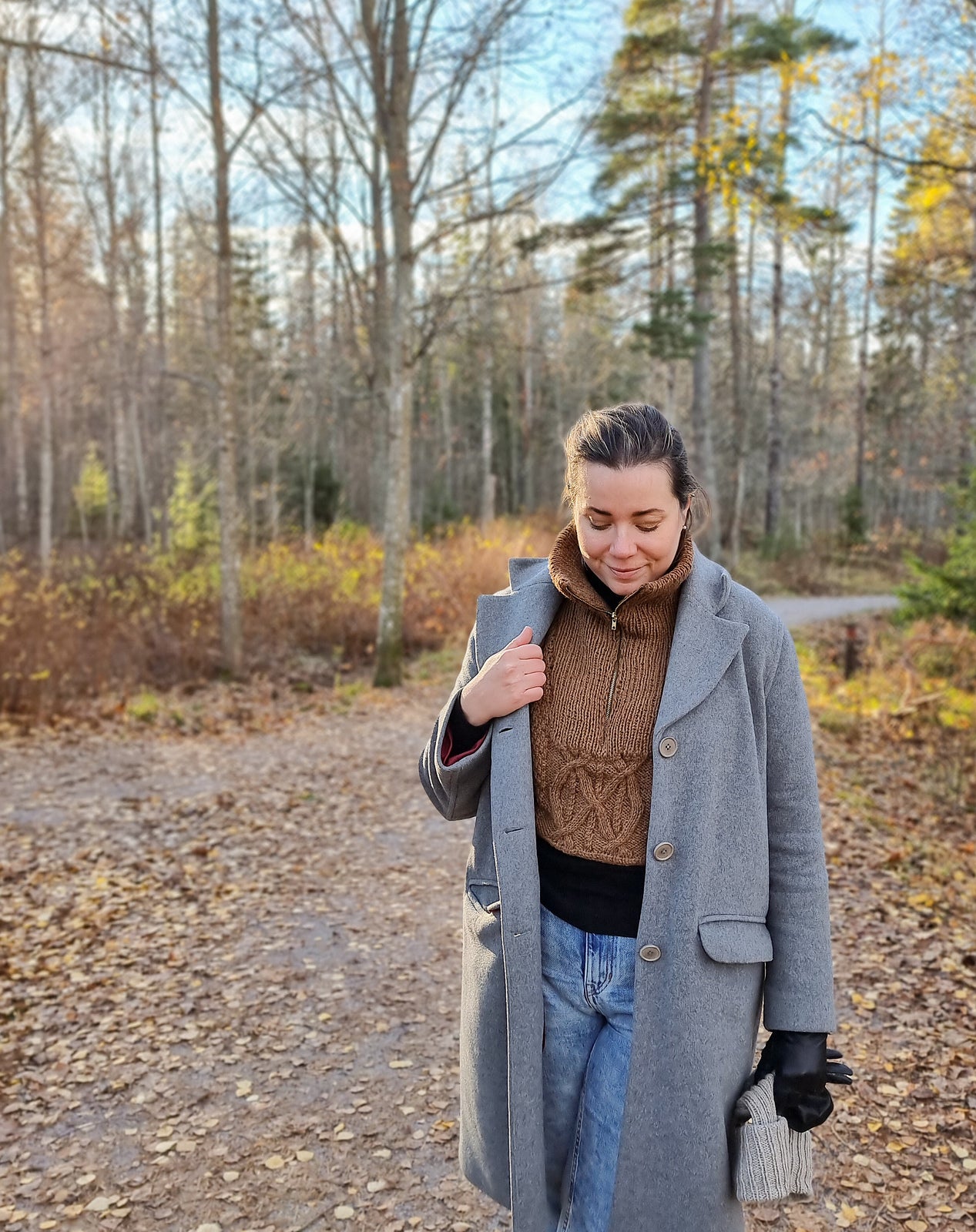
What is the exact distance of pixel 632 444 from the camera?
164cm

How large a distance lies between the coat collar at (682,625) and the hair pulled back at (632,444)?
0.63 ft

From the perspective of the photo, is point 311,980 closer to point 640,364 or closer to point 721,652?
point 721,652

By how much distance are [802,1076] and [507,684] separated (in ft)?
2.94

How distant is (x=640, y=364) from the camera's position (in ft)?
121

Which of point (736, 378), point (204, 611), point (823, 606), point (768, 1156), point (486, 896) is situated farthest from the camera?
point (736, 378)

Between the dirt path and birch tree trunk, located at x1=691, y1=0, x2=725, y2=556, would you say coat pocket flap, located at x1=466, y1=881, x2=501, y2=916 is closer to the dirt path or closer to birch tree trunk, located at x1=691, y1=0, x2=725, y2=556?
the dirt path

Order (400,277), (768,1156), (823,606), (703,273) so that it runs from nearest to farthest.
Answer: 1. (768,1156)
2. (400,277)
3. (703,273)
4. (823,606)

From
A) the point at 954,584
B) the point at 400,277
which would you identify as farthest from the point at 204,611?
the point at 954,584

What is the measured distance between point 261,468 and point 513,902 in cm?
2775

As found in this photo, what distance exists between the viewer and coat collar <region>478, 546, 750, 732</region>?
1.66 meters

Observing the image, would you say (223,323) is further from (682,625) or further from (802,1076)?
(802,1076)

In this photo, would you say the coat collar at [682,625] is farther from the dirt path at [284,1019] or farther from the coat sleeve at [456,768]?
the dirt path at [284,1019]

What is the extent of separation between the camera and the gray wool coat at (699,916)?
5.35 ft

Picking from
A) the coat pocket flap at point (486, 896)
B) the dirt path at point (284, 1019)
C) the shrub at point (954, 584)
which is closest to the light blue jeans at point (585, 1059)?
the coat pocket flap at point (486, 896)
